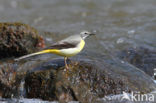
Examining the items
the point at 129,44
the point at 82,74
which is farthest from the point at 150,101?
the point at 129,44

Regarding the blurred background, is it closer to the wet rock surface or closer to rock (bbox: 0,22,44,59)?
rock (bbox: 0,22,44,59)

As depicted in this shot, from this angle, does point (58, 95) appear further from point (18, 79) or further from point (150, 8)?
point (150, 8)

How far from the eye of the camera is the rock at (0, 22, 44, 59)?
1014cm

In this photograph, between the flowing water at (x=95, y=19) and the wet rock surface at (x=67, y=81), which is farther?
the flowing water at (x=95, y=19)

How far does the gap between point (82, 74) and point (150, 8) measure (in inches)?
552

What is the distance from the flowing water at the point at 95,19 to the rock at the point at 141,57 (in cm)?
53

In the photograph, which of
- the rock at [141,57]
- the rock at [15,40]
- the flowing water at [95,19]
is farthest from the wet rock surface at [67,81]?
the flowing water at [95,19]

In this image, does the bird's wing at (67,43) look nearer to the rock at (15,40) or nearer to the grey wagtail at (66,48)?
the grey wagtail at (66,48)

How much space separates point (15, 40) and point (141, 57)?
5.18 m

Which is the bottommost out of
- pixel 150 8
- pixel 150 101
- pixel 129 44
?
pixel 150 101

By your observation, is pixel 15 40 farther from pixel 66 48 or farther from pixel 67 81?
pixel 67 81

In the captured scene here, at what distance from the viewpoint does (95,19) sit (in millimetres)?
18422

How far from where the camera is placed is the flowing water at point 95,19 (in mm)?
13180

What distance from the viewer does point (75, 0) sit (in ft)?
79.5
